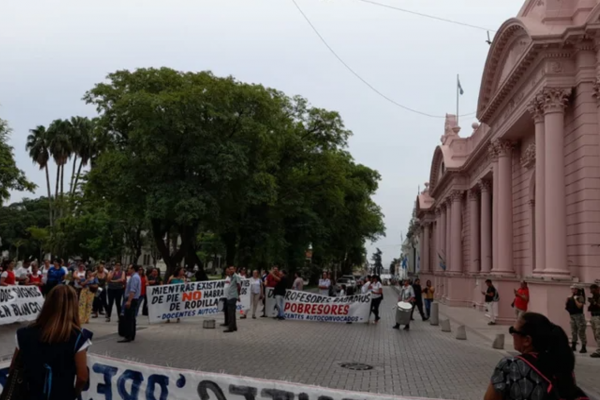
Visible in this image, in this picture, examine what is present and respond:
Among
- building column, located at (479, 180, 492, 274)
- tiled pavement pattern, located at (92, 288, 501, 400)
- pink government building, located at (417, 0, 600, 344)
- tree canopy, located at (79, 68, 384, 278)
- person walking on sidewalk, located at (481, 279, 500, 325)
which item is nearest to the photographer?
tiled pavement pattern, located at (92, 288, 501, 400)

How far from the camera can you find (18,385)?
3854mm

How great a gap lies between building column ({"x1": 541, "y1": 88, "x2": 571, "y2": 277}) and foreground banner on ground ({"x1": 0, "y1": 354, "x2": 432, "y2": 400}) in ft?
46.5

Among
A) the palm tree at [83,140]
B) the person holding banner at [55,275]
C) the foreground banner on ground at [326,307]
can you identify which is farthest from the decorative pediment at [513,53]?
the palm tree at [83,140]

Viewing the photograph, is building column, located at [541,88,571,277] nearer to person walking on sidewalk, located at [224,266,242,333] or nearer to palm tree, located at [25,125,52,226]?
person walking on sidewalk, located at [224,266,242,333]

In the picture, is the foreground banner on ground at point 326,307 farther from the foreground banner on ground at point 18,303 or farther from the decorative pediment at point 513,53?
the decorative pediment at point 513,53

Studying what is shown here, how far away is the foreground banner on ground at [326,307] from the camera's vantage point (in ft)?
67.5

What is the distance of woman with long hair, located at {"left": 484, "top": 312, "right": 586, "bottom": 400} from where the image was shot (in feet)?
11.0

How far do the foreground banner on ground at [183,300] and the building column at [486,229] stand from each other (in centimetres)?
1600

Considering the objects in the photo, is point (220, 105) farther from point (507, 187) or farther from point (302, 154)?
point (507, 187)

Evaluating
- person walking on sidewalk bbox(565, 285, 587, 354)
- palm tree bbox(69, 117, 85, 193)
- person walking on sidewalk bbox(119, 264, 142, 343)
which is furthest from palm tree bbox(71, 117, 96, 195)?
person walking on sidewalk bbox(565, 285, 587, 354)

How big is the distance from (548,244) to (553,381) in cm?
1505

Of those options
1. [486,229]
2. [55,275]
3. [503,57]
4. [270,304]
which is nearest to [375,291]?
[270,304]

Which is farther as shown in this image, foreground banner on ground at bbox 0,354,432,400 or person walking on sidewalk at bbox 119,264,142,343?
person walking on sidewalk at bbox 119,264,142,343

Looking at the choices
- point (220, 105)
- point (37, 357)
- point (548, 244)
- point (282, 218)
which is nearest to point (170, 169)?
point (220, 105)
